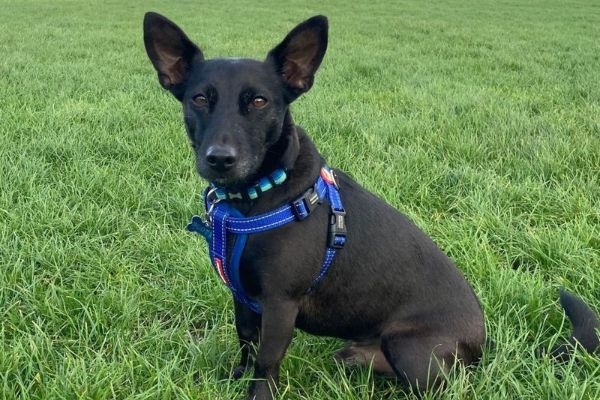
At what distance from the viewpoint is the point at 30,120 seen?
530 centimetres

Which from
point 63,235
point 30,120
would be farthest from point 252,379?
point 30,120

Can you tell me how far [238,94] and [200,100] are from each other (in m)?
0.14

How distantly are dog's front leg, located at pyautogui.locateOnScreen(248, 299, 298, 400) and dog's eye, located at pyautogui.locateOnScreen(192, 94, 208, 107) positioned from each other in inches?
28.1

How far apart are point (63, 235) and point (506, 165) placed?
2.95 meters

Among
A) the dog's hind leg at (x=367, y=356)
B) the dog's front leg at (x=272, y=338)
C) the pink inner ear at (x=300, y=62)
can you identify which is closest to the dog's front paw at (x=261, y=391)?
the dog's front leg at (x=272, y=338)

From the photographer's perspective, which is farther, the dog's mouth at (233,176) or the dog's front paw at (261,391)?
the dog's front paw at (261,391)

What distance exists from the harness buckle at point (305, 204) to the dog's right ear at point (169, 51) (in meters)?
0.64

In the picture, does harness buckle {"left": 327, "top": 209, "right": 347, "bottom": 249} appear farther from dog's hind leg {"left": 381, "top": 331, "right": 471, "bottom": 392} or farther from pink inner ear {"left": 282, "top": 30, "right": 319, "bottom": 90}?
pink inner ear {"left": 282, "top": 30, "right": 319, "bottom": 90}

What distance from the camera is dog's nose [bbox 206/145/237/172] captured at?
78.0 inches

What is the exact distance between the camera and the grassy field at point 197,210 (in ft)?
7.29

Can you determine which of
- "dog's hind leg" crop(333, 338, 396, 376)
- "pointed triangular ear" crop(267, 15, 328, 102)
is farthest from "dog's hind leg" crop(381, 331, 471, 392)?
"pointed triangular ear" crop(267, 15, 328, 102)

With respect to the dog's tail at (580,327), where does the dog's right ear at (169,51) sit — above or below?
above

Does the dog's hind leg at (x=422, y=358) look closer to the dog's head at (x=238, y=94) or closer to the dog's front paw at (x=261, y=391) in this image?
the dog's front paw at (x=261, y=391)

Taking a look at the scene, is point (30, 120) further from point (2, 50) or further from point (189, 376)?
point (2, 50)
